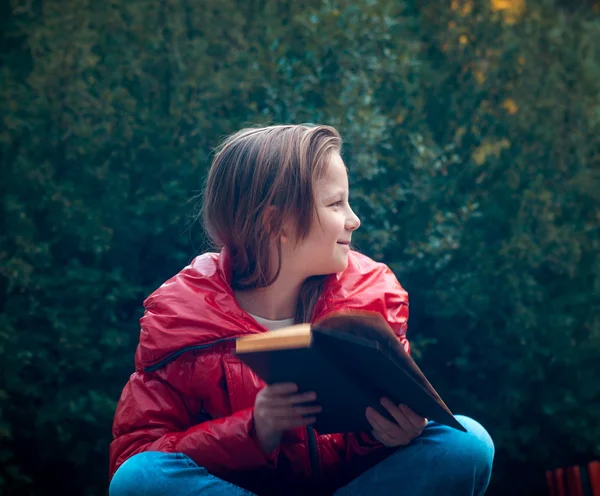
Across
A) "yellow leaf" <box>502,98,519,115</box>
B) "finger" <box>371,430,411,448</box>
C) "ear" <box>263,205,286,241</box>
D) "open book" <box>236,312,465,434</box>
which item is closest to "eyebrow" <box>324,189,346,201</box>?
"ear" <box>263,205,286,241</box>

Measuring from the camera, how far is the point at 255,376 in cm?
218

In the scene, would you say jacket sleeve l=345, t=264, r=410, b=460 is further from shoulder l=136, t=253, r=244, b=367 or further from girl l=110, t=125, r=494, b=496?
shoulder l=136, t=253, r=244, b=367

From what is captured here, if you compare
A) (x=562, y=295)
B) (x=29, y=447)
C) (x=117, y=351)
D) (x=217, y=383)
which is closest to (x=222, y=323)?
(x=217, y=383)

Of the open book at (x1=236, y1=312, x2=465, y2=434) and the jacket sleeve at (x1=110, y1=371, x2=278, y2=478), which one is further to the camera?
the jacket sleeve at (x1=110, y1=371, x2=278, y2=478)

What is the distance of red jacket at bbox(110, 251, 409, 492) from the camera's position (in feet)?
6.95

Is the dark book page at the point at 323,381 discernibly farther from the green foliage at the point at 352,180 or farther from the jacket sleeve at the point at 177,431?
the green foliage at the point at 352,180

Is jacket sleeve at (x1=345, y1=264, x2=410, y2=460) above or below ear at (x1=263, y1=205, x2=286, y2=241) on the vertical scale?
below

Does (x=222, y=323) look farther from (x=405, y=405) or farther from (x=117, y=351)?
(x=117, y=351)

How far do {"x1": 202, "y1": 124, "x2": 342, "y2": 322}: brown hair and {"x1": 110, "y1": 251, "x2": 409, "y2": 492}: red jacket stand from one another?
0.12 metres

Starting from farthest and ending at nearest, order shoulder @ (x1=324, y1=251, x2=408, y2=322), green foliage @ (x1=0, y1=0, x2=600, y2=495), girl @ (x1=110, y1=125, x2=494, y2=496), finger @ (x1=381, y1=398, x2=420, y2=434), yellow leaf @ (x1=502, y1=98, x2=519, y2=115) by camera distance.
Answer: yellow leaf @ (x1=502, y1=98, x2=519, y2=115) → green foliage @ (x1=0, y1=0, x2=600, y2=495) → shoulder @ (x1=324, y1=251, x2=408, y2=322) → girl @ (x1=110, y1=125, x2=494, y2=496) → finger @ (x1=381, y1=398, x2=420, y2=434)

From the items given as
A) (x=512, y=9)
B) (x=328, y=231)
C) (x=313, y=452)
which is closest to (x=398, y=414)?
(x=313, y=452)

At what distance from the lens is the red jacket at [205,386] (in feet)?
6.95

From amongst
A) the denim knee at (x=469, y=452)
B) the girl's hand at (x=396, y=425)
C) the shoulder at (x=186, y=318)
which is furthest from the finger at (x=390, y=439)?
the shoulder at (x=186, y=318)

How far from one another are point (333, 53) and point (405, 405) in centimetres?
193
